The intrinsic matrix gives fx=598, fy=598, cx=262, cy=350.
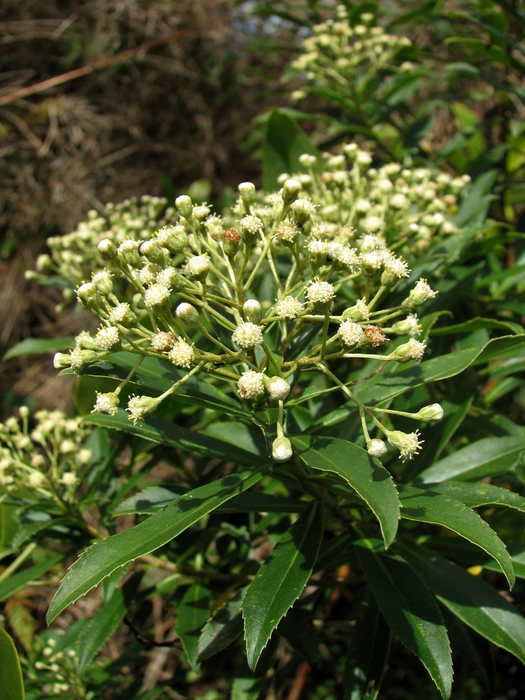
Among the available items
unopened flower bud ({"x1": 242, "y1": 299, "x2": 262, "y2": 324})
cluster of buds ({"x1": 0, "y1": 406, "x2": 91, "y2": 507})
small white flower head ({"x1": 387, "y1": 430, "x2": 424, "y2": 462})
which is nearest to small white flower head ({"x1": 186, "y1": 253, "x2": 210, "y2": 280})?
unopened flower bud ({"x1": 242, "y1": 299, "x2": 262, "y2": 324})

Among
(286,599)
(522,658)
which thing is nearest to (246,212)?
(286,599)

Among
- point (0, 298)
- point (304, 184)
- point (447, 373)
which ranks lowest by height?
point (0, 298)

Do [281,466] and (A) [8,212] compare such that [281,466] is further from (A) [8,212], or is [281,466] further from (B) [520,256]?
(A) [8,212]

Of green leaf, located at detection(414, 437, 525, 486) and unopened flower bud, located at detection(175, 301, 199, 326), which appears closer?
unopened flower bud, located at detection(175, 301, 199, 326)

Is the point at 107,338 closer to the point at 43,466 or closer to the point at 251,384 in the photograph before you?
the point at 251,384

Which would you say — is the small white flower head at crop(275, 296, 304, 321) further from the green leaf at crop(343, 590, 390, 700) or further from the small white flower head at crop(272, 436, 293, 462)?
the green leaf at crop(343, 590, 390, 700)

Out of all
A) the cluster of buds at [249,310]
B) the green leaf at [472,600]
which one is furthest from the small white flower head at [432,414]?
the green leaf at [472,600]
